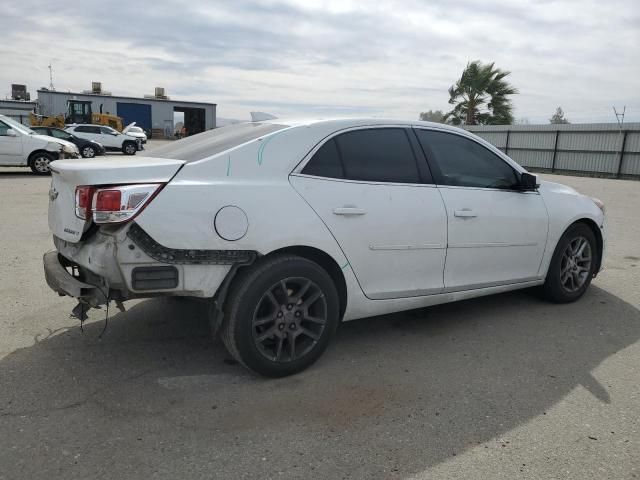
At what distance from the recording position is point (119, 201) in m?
2.88

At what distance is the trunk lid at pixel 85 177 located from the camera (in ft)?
9.70

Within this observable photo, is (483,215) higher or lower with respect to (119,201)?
lower

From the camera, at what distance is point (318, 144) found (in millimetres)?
3506

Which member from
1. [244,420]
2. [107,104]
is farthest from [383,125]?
[107,104]

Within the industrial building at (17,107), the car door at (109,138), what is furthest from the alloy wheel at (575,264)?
the industrial building at (17,107)

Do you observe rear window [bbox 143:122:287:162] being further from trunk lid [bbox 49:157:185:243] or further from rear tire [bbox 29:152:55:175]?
rear tire [bbox 29:152:55:175]

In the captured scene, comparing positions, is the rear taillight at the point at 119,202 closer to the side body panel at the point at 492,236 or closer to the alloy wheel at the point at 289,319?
the alloy wheel at the point at 289,319

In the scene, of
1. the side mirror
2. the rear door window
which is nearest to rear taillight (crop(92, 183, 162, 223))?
the side mirror

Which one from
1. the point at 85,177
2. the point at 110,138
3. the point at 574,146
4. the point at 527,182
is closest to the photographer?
the point at 85,177

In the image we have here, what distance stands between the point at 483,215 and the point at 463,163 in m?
0.46

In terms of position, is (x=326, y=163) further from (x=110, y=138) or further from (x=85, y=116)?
(x=85, y=116)

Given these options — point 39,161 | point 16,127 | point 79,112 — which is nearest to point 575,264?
point 39,161

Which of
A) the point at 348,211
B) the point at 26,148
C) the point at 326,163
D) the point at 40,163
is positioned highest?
the point at 326,163

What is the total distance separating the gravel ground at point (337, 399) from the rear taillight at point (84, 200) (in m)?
1.03
